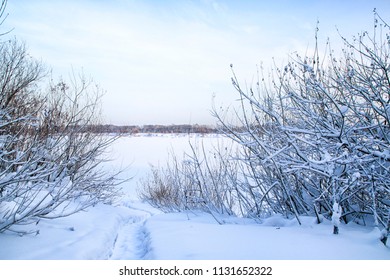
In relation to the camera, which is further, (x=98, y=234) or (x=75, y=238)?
(x=98, y=234)

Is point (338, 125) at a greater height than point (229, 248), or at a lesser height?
greater

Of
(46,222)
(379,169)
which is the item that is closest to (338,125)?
(379,169)

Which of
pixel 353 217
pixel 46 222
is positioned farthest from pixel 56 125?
pixel 353 217

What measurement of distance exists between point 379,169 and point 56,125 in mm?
6559

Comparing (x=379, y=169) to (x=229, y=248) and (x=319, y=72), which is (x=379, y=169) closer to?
(x=319, y=72)

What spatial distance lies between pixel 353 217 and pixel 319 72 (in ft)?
6.59

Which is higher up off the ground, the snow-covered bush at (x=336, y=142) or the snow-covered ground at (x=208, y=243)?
the snow-covered bush at (x=336, y=142)

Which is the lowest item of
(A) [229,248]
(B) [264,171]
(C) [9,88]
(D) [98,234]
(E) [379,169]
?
(D) [98,234]

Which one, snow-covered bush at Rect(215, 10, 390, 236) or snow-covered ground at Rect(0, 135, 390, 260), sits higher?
snow-covered bush at Rect(215, 10, 390, 236)

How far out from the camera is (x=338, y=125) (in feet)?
11.2
